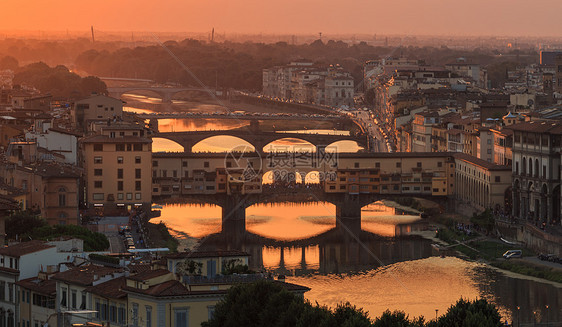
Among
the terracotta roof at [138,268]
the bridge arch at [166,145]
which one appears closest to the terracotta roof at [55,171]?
the terracotta roof at [138,268]

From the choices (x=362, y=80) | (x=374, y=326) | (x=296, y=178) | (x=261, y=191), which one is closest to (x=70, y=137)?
(x=261, y=191)

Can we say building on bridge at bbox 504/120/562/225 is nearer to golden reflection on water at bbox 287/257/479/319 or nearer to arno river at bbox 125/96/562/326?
arno river at bbox 125/96/562/326

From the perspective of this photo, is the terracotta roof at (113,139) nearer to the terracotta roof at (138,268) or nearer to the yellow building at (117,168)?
the yellow building at (117,168)

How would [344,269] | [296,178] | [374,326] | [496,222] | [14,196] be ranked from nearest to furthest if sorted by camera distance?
[374,326], [14,196], [344,269], [496,222], [296,178]

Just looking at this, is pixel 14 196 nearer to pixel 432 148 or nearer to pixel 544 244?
pixel 544 244

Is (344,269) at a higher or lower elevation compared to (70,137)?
lower

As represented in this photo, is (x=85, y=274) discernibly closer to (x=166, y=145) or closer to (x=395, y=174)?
(x=395, y=174)
